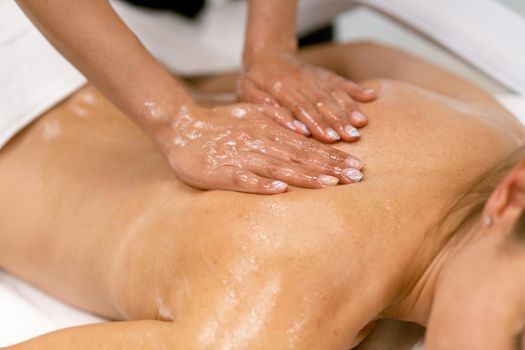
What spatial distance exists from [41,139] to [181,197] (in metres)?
0.42

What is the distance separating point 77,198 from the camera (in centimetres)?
139

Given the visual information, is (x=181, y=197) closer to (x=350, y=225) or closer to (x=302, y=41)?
(x=350, y=225)

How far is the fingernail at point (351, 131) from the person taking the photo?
1.23 meters

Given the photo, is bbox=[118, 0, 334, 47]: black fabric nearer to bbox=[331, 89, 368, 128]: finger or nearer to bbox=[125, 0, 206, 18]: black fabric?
bbox=[125, 0, 206, 18]: black fabric

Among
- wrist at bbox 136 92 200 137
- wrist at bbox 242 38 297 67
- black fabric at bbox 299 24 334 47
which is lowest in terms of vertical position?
black fabric at bbox 299 24 334 47

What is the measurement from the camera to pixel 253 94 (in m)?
1.41

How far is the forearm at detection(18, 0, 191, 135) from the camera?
120cm

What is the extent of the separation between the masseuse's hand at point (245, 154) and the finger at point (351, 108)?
0.08 m

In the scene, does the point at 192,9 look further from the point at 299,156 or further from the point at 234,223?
the point at 234,223

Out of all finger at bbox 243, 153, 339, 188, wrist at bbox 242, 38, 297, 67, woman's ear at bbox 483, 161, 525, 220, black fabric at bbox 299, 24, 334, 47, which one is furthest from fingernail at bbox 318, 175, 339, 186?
black fabric at bbox 299, 24, 334, 47

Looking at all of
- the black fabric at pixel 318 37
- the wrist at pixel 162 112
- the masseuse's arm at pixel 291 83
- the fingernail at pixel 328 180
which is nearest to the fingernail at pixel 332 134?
the masseuse's arm at pixel 291 83

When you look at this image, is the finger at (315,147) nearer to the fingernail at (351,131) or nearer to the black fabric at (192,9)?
the fingernail at (351,131)

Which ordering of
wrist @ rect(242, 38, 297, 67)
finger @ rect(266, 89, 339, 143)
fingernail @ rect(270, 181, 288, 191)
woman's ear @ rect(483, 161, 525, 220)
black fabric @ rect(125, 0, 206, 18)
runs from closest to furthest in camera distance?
woman's ear @ rect(483, 161, 525, 220) → fingernail @ rect(270, 181, 288, 191) → finger @ rect(266, 89, 339, 143) → wrist @ rect(242, 38, 297, 67) → black fabric @ rect(125, 0, 206, 18)

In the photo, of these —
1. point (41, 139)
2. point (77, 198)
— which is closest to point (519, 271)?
point (77, 198)
